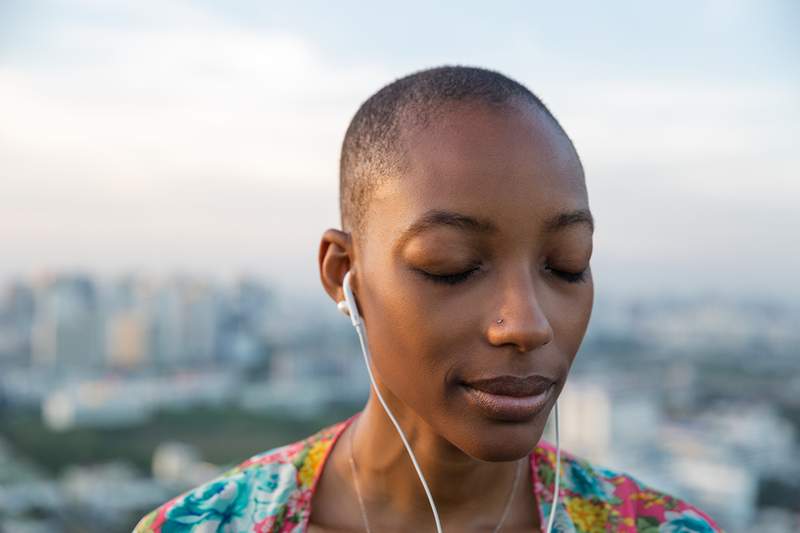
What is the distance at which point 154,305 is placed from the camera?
113ft

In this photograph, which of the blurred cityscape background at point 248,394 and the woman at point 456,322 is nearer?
the woman at point 456,322

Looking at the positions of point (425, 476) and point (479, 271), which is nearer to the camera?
point (479, 271)

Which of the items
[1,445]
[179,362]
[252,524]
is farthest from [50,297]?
[252,524]

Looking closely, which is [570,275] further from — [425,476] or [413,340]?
[425,476]

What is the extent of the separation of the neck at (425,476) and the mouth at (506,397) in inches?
6.7

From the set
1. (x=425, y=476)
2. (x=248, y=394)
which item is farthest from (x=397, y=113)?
(x=248, y=394)

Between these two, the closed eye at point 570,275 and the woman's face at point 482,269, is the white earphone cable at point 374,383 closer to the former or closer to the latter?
the woman's face at point 482,269

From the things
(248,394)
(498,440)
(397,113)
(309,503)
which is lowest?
(248,394)

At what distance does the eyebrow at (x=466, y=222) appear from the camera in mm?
947

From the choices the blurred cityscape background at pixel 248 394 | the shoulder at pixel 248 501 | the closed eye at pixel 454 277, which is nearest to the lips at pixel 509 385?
the closed eye at pixel 454 277

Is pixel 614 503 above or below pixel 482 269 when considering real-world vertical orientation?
below

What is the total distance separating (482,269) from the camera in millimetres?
962

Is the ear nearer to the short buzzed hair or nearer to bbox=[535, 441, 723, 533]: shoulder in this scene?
the short buzzed hair

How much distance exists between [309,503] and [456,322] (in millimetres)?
434
